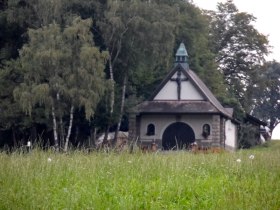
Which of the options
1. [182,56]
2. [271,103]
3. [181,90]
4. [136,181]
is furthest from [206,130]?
[271,103]

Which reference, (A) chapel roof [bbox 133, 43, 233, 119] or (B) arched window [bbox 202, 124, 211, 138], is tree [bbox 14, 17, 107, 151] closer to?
(A) chapel roof [bbox 133, 43, 233, 119]

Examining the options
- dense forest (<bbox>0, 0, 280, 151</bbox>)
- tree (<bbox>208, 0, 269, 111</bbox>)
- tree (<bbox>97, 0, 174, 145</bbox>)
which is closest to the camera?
dense forest (<bbox>0, 0, 280, 151</bbox>)

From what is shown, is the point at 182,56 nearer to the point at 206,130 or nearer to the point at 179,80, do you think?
the point at 179,80

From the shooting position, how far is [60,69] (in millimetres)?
32688

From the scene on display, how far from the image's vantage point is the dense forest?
32344 mm

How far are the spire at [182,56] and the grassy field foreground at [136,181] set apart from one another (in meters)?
27.2

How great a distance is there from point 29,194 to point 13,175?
4.49 feet

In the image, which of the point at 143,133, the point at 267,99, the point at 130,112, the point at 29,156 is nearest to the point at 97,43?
the point at 130,112

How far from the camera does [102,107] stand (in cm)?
3647

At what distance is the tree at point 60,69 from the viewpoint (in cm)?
3191

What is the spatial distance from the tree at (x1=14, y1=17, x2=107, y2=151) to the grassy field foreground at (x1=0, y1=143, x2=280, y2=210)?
1810 centimetres

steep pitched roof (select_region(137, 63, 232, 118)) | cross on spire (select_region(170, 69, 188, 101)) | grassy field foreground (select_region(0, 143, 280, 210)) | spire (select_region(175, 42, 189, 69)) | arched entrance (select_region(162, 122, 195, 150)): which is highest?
spire (select_region(175, 42, 189, 69))

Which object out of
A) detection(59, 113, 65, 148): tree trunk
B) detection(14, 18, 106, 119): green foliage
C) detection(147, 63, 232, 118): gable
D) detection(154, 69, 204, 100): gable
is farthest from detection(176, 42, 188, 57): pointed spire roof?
detection(59, 113, 65, 148): tree trunk

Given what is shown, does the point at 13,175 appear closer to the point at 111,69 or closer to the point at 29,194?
the point at 29,194
